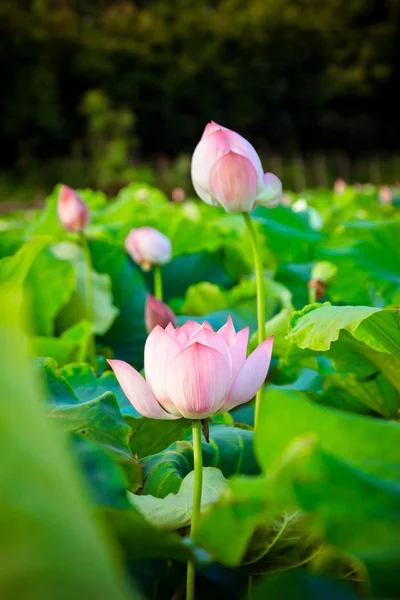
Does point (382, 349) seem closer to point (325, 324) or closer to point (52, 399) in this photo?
point (325, 324)

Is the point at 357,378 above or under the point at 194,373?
under

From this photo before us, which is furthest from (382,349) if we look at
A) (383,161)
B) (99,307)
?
(383,161)

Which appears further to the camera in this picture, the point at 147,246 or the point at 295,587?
the point at 147,246

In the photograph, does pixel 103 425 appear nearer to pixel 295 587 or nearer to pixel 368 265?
pixel 295 587

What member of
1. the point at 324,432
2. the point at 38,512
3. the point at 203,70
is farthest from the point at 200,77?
the point at 38,512

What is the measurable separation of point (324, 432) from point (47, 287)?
0.86m

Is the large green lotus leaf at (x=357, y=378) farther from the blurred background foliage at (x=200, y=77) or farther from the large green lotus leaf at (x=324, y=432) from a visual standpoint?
the blurred background foliage at (x=200, y=77)

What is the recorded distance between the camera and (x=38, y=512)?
8.7 inches

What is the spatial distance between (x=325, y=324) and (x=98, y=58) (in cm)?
2020

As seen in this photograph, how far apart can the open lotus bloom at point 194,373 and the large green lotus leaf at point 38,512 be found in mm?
223

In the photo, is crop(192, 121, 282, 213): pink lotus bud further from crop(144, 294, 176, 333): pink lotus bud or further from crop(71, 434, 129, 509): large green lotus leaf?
crop(71, 434, 129, 509): large green lotus leaf

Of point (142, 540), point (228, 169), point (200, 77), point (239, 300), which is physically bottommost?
point (239, 300)

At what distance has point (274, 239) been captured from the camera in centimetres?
160

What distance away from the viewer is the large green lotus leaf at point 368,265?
1.07 metres
